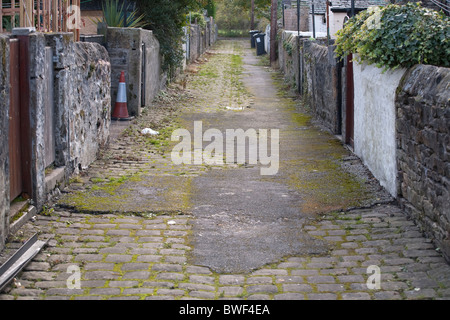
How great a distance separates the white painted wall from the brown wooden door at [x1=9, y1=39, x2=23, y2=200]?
4314 mm

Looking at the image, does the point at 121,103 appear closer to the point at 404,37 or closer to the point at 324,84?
the point at 324,84

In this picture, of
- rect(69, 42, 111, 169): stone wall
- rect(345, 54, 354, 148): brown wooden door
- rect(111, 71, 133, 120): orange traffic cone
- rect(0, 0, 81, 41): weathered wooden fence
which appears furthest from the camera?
rect(111, 71, 133, 120): orange traffic cone

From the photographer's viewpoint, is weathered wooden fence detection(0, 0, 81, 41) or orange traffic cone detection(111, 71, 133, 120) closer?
weathered wooden fence detection(0, 0, 81, 41)

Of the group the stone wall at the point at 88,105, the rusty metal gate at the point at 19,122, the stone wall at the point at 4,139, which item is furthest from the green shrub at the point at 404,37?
the stone wall at the point at 4,139

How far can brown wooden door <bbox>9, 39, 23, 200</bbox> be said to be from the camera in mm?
6246

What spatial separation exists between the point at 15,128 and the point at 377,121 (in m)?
4.81

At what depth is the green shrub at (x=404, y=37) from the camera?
7352mm

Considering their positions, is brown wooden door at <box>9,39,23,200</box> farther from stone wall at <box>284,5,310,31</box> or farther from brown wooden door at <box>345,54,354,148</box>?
stone wall at <box>284,5,310,31</box>

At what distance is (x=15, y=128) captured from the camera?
20.9 ft

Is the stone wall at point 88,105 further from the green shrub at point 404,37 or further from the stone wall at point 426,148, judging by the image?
the stone wall at point 426,148

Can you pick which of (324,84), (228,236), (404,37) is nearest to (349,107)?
(324,84)

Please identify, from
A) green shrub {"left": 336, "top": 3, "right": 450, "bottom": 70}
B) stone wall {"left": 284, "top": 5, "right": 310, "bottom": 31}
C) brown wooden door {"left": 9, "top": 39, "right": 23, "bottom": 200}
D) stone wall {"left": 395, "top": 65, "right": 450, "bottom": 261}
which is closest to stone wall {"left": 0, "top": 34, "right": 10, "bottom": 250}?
brown wooden door {"left": 9, "top": 39, "right": 23, "bottom": 200}

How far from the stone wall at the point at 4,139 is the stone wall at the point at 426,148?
4.04 meters

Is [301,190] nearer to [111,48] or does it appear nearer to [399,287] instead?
[399,287]
